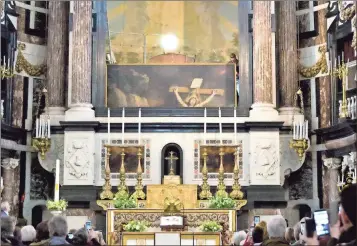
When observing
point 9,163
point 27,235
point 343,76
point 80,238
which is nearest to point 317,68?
point 343,76

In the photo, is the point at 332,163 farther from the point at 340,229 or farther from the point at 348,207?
the point at 348,207

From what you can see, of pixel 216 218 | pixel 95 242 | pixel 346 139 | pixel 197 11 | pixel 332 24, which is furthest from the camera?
pixel 197 11

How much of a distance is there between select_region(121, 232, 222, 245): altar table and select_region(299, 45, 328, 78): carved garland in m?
7.74

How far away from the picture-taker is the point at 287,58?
18938 millimetres

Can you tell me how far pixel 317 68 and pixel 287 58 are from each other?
34.6 inches

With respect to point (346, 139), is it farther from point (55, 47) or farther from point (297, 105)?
point (55, 47)

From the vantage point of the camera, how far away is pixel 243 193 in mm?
17797

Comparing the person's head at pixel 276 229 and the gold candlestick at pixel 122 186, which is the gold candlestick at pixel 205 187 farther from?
the person's head at pixel 276 229

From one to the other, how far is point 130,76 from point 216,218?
4799 mm

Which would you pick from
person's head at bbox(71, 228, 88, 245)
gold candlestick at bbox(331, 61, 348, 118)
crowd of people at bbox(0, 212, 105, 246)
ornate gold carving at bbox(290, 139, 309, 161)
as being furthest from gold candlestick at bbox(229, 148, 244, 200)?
person's head at bbox(71, 228, 88, 245)

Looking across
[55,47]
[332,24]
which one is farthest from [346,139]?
[55,47]

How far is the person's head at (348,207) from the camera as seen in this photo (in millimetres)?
5652

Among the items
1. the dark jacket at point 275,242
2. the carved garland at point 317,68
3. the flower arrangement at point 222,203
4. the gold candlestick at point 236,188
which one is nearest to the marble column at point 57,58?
the gold candlestick at point 236,188

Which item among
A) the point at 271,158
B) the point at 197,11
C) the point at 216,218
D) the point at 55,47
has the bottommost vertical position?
the point at 216,218
